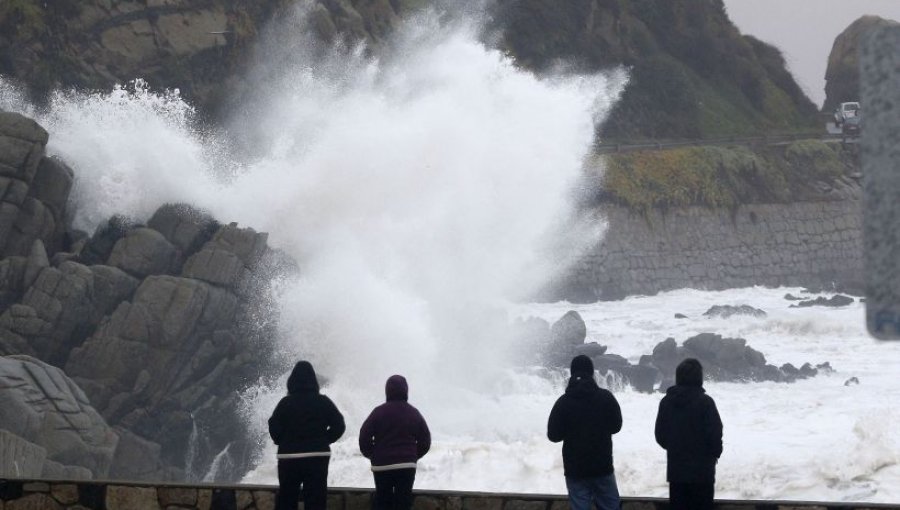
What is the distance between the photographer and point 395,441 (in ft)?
21.0

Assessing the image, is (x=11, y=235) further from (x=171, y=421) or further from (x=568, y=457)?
(x=568, y=457)

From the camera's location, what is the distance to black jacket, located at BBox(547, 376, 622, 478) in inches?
240

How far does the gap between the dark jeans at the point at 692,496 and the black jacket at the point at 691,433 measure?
0.14 ft

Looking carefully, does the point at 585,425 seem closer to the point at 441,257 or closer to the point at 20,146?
the point at 20,146

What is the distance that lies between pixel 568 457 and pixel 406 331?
16.4 meters

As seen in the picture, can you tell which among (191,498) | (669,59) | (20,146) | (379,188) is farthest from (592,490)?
(669,59)

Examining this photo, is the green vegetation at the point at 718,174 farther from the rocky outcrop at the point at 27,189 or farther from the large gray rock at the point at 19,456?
the large gray rock at the point at 19,456

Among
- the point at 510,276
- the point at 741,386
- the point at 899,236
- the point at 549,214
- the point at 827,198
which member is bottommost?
the point at 899,236

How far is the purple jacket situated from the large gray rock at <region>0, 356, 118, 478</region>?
22.9ft

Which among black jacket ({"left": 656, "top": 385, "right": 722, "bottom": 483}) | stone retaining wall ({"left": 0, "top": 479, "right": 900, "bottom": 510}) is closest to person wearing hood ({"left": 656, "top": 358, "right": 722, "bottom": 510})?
black jacket ({"left": 656, "top": 385, "right": 722, "bottom": 483})

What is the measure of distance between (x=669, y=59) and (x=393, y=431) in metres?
50.4

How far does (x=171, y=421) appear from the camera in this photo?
16125 mm

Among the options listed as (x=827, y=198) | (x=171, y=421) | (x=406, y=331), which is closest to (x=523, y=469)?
(x=171, y=421)

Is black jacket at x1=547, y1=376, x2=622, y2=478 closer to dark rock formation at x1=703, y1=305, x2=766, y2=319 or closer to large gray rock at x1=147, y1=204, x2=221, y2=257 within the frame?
large gray rock at x1=147, y1=204, x2=221, y2=257
